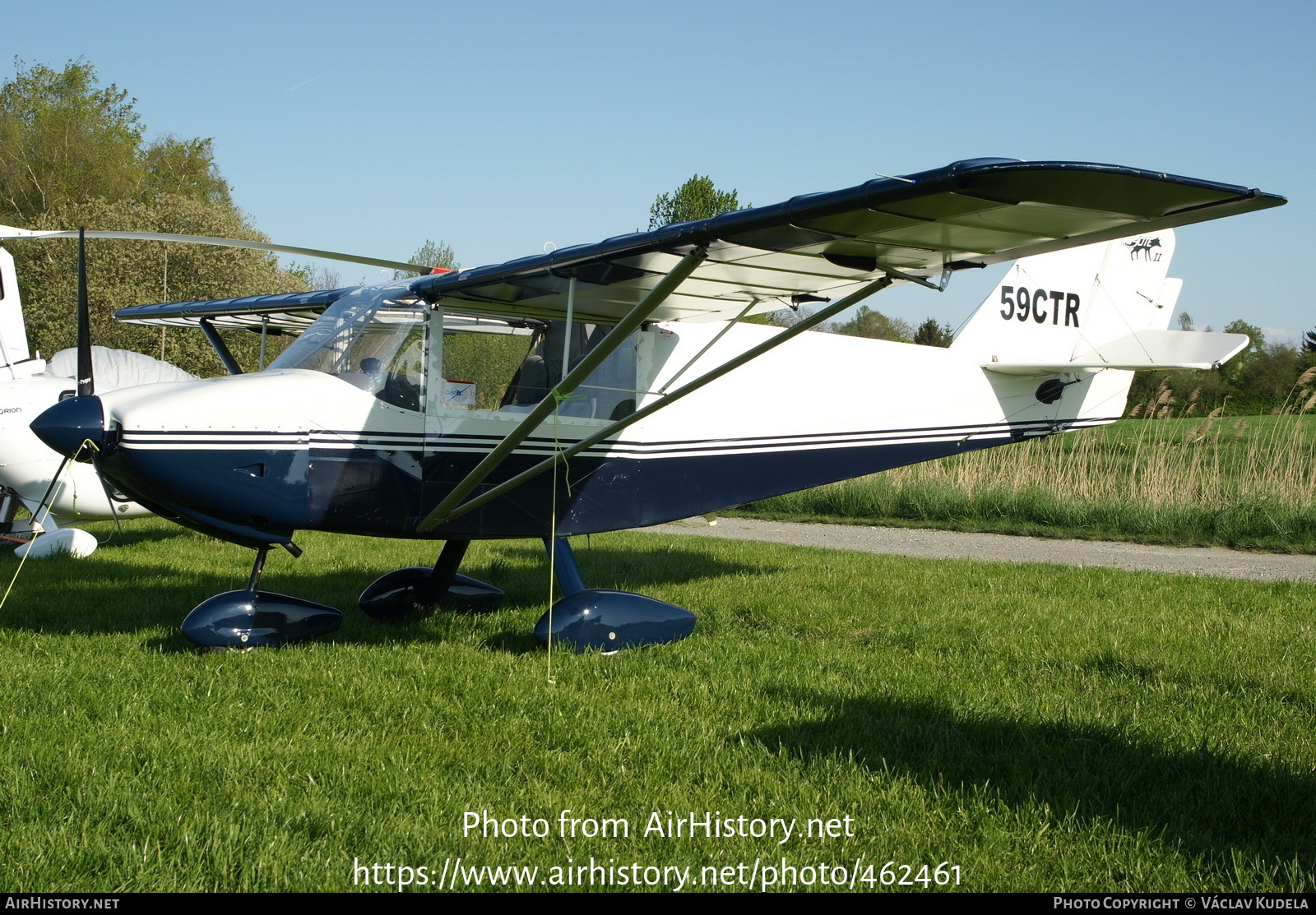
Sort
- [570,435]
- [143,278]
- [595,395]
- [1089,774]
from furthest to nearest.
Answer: [143,278] < [595,395] < [570,435] < [1089,774]

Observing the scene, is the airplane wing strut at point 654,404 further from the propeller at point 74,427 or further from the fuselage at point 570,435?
the propeller at point 74,427

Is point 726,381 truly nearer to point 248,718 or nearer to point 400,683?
point 400,683

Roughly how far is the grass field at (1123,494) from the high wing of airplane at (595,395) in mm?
4223

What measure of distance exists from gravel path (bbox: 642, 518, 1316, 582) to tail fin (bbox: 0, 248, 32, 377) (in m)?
7.75

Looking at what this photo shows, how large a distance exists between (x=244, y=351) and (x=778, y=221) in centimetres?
2223

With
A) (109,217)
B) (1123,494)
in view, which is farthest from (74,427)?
(109,217)

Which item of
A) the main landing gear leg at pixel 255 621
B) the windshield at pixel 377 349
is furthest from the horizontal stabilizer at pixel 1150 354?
the main landing gear leg at pixel 255 621

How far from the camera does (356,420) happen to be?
5.18 m

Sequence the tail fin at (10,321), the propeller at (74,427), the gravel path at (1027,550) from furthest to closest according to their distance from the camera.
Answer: the tail fin at (10,321) → the gravel path at (1027,550) → the propeller at (74,427)

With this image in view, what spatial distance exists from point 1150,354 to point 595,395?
194 inches

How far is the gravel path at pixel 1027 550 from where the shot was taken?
28.8 ft

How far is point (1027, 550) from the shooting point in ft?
33.2

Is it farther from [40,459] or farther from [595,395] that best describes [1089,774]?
[40,459]
